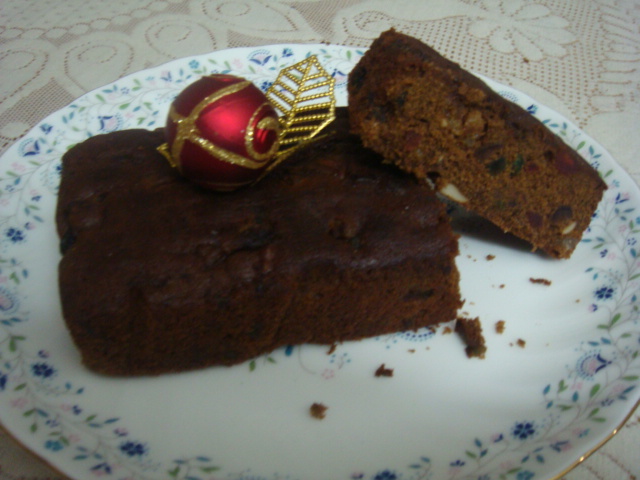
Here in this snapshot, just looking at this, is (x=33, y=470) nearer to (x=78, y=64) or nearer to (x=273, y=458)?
(x=273, y=458)

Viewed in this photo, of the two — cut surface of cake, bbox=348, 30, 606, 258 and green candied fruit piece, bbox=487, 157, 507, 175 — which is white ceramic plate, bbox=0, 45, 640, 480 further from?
green candied fruit piece, bbox=487, 157, 507, 175

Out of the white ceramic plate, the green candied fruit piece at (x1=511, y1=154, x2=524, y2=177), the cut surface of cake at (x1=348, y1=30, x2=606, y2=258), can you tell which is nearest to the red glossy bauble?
the cut surface of cake at (x1=348, y1=30, x2=606, y2=258)

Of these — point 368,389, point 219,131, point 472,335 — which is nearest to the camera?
point 219,131

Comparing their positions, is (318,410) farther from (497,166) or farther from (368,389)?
(497,166)

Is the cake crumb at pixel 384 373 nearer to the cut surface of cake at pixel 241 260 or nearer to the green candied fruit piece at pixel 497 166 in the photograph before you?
the cut surface of cake at pixel 241 260

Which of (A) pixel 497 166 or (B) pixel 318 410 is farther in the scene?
(A) pixel 497 166

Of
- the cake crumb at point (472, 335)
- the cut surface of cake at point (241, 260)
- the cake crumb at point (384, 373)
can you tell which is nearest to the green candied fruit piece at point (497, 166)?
the cut surface of cake at point (241, 260)

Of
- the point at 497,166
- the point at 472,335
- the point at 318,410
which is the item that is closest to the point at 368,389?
the point at 318,410
